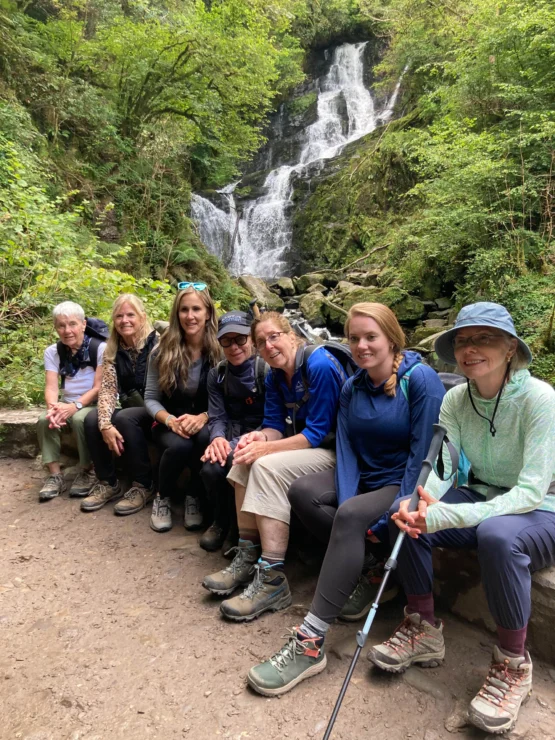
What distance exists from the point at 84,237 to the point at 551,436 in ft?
27.6

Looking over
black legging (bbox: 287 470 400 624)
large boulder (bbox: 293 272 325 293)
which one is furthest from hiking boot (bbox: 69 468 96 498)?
large boulder (bbox: 293 272 325 293)

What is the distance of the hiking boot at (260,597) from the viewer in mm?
2303

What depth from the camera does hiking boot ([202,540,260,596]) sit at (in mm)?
2463

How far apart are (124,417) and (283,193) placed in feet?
58.1

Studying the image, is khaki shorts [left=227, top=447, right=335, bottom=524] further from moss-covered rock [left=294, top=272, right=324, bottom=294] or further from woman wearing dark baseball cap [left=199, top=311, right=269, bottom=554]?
moss-covered rock [left=294, top=272, right=324, bottom=294]

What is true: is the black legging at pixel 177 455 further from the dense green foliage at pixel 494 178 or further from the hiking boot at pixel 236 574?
the dense green foliage at pixel 494 178

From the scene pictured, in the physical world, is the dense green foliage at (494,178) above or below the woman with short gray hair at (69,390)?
above

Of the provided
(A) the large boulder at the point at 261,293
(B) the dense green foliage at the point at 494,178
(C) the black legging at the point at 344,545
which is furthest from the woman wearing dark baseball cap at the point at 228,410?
(A) the large boulder at the point at 261,293

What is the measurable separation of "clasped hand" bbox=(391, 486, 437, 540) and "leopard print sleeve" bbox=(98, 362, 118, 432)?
2.36m

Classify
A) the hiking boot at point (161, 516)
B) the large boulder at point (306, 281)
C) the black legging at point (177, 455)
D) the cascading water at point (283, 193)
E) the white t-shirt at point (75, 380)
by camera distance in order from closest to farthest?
the black legging at point (177, 455) → the hiking boot at point (161, 516) → the white t-shirt at point (75, 380) → the large boulder at point (306, 281) → the cascading water at point (283, 193)

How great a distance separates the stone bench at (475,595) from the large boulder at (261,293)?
1140cm

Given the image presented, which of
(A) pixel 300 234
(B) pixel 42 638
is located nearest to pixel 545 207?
(B) pixel 42 638

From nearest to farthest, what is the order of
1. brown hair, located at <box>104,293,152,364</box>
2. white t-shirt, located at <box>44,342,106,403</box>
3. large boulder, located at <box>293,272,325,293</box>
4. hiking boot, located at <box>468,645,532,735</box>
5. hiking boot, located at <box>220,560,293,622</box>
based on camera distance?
1. hiking boot, located at <box>468,645,532,735</box>
2. hiking boot, located at <box>220,560,293,622</box>
3. brown hair, located at <box>104,293,152,364</box>
4. white t-shirt, located at <box>44,342,106,403</box>
5. large boulder, located at <box>293,272,325,293</box>

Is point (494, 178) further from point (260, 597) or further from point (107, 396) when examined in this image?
point (260, 597)
